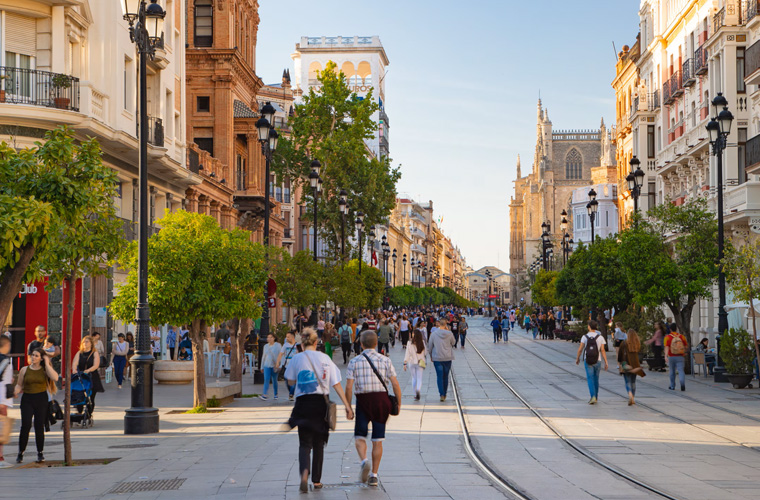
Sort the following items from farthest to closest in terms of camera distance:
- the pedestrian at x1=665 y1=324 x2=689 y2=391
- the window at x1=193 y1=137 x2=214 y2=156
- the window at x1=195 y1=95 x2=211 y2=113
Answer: the window at x1=193 y1=137 x2=214 y2=156
the window at x1=195 y1=95 x2=211 y2=113
the pedestrian at x1=665 y1=324 x2=689 y2=391

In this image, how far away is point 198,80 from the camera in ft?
136

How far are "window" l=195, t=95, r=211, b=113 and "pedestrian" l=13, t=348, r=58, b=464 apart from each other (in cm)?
3035

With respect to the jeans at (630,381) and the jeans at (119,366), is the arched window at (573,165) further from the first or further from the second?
the jeans at (630,381)

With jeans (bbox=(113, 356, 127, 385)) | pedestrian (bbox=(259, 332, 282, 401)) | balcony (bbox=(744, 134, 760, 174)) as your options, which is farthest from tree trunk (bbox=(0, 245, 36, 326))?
balcony (bbox=(744, 134, 760, 174))

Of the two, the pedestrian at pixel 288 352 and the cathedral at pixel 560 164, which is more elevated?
the cathedral at pixel 560 164

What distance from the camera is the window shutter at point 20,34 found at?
2350 centimetres

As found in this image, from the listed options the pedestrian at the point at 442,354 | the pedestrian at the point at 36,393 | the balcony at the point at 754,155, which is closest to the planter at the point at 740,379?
the pedestrian at the point at 442,354

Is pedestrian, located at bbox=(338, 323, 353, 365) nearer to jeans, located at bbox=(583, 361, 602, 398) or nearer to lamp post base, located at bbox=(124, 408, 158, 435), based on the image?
jeans, located at bbox=(583, 361, 602, 398)

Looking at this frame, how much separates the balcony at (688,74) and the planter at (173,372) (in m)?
25.4

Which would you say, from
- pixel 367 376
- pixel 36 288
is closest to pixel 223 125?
pixel 36 288

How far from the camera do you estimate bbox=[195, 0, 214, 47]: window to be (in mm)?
41781

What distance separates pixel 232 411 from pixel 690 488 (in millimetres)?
10575

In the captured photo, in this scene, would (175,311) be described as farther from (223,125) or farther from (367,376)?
(223,125)

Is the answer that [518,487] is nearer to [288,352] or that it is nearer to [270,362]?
[288,352]
